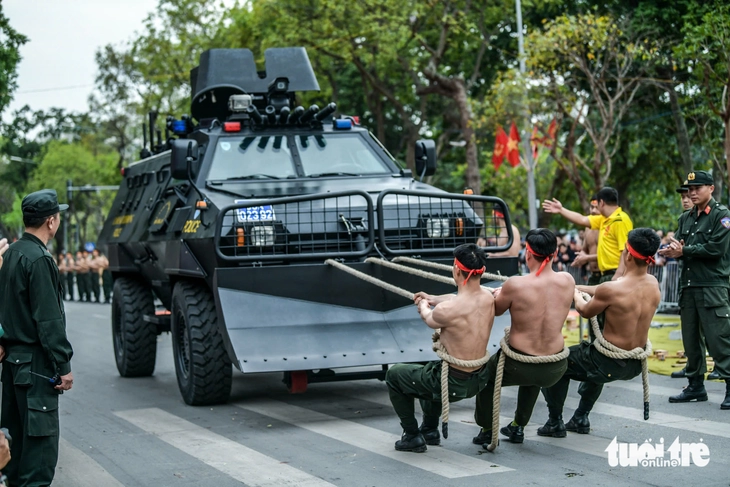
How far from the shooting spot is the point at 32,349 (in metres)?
5.80

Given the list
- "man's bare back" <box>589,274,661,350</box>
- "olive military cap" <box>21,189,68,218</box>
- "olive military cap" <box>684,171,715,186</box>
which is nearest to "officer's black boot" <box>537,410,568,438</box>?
"man's bare back" <box>589,274,661,350</box>

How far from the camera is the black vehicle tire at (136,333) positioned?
12438 millimetres

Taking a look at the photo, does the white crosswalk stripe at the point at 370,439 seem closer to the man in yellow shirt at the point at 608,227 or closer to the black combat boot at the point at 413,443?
the black combat boot at the point at 413,443

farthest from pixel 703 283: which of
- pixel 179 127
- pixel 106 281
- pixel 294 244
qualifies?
pixel 106 281

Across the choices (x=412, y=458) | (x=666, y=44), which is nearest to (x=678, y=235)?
(x=412, y=458)

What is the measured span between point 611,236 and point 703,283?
1.94 m

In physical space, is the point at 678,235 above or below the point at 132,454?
above

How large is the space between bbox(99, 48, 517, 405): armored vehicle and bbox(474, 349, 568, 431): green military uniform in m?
1.48

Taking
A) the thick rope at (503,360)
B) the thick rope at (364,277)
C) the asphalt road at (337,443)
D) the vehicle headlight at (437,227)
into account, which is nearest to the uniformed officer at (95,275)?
the asphalt road at (337,443)

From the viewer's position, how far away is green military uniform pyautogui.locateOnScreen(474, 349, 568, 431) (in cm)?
692

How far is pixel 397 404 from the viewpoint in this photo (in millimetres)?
7223

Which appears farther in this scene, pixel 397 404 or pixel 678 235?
pixel 678 235

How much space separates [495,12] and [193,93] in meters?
18.4

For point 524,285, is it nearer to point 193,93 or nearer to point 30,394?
point 30,394
